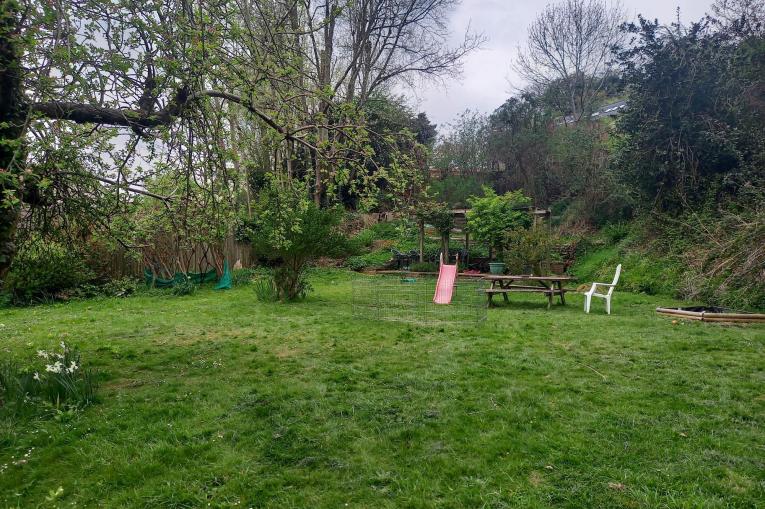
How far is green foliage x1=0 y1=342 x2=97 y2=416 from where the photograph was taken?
3.24 m

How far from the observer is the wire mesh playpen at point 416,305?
7219 mm

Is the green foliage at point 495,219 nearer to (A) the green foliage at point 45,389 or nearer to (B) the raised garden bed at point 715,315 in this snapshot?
(B) the raised garden bed at point 715,315

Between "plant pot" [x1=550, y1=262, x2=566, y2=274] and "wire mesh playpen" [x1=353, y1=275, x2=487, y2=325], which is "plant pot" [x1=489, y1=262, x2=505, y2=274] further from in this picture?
"wire mesh playpen" [x1=353, y1=275, x2=487, y2=325]

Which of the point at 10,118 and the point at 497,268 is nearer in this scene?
the point at 10,118

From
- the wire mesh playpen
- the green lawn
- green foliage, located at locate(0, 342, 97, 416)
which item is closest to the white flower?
green foliage, located at locate(0, 342, 97, 416)

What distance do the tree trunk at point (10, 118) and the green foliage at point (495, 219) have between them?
12.1m

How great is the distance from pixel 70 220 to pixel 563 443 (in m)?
4.55

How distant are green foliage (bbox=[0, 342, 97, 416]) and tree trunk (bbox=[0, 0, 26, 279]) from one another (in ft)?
2.54

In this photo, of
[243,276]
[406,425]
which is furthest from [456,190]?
[406,425]

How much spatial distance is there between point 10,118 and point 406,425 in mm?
3623

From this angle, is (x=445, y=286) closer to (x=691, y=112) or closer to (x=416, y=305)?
(x=416, y=305)

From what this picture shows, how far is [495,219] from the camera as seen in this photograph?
14078 mm

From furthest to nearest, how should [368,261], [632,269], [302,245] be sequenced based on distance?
[368,261] < [632,269] < [302,245]

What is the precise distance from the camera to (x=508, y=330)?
20.2ft
